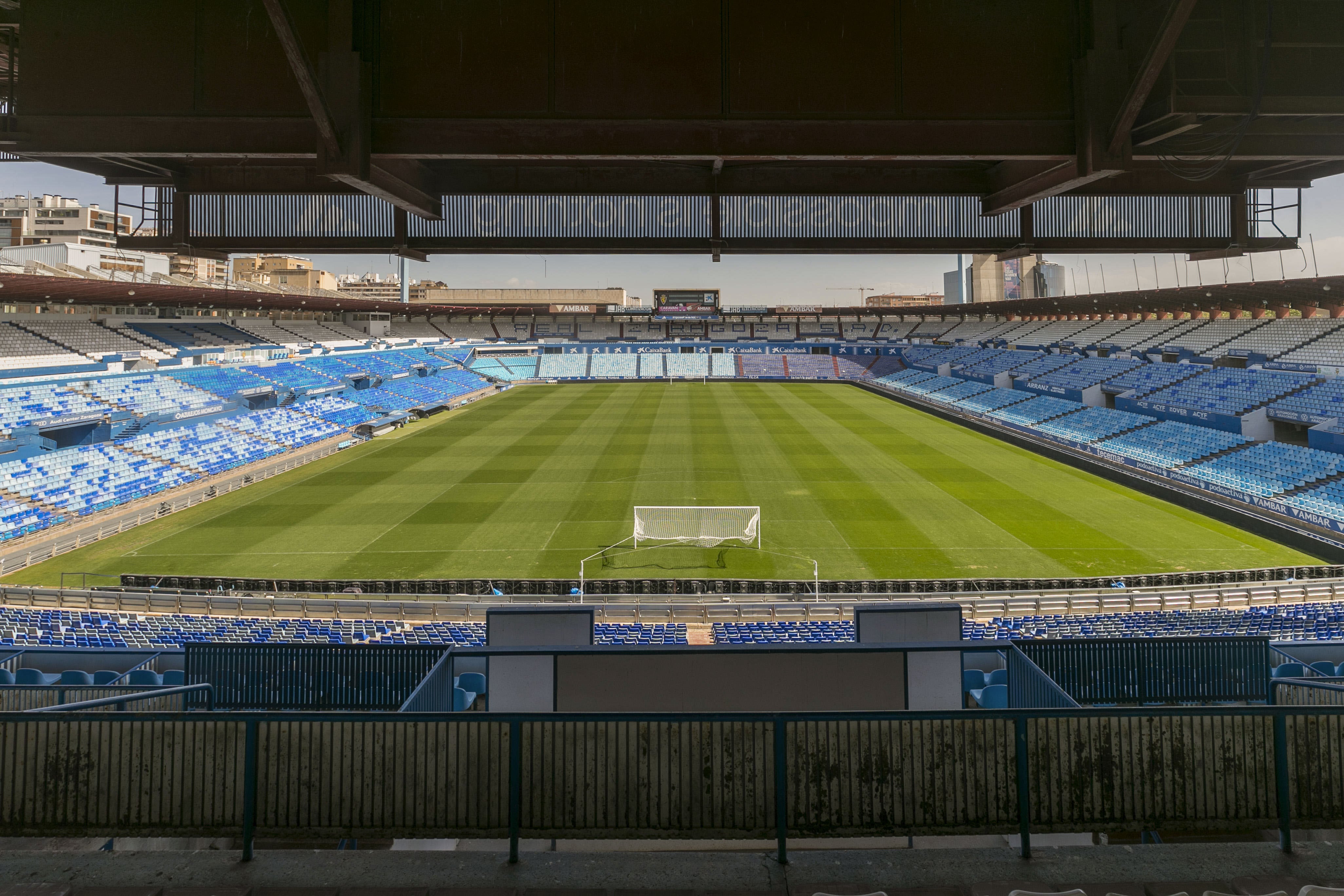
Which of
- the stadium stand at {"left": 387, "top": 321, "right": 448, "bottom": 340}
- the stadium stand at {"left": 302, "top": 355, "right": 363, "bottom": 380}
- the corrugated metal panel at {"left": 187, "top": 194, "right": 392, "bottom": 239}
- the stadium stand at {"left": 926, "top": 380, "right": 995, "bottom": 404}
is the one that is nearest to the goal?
the corrugated metal panel at {"left": 187, "top": 194, "right": 392, "bottom": 239}

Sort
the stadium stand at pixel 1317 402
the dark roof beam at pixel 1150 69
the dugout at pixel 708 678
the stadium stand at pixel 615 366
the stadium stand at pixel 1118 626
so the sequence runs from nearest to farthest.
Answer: the dark roof beam at pixel 1150 69
the dugout at pixel 708 678
the stadium stand at pixel 1118 626
the stadium stand at pixel 1317 402
the stadium stand at pixel 615 366

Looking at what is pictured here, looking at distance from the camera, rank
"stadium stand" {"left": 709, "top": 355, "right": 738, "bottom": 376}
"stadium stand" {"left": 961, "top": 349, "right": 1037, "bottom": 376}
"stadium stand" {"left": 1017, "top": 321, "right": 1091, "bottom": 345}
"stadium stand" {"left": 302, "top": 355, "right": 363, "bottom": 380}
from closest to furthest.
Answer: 1. "stadium stand" {"left": 302, "top": 355, "right": 363, "bottom": 380}
2. "stadium stand" {"left": 961, "top": 349, "right": 1037, "bottom": 376}
3. "stadium stand" {"left": 1017, "top": 321, "right": 1091, "bottom": 345}
4. "stadium stand" {"left": 709, "top": 355, "right": 738, "bottom": 376}

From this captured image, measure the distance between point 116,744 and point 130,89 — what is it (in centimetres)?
405

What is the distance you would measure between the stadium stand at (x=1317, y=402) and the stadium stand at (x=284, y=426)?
44360 millimetres

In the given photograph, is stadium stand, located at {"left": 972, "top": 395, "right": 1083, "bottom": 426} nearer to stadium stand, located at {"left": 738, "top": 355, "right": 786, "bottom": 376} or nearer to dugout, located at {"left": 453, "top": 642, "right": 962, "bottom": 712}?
stadium stand, located at {"left": 738, "top": 355, "right": 786, "bottom": 376}

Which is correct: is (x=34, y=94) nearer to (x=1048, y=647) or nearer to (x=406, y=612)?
(x=1048, y=647)

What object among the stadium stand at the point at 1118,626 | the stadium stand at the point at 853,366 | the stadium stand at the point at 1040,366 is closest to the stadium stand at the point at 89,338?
the stadium stand at the point at 1118,626

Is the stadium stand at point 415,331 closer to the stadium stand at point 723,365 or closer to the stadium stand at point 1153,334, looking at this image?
the stadium stand at point 723,365

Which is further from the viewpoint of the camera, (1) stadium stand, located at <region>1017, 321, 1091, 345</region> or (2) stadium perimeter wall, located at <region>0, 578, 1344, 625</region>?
(1) stadium stand, located at <region>1017, 321, 1091, 345</region>

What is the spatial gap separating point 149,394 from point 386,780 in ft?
128

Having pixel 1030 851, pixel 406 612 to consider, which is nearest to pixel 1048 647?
pixel 1030 851

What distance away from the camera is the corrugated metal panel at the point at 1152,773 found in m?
4.78

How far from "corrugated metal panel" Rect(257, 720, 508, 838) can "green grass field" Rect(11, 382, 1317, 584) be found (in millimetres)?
15136

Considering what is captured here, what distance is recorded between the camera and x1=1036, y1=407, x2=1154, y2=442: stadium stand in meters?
37.6
